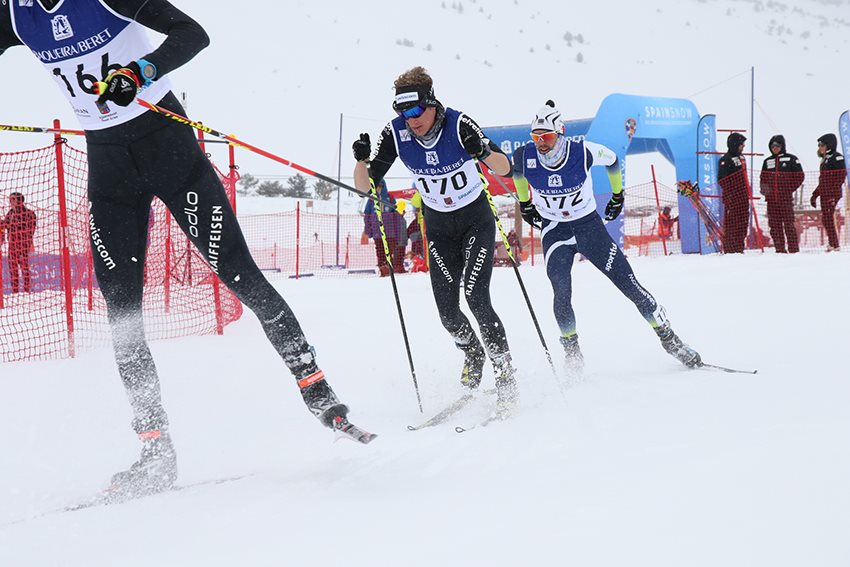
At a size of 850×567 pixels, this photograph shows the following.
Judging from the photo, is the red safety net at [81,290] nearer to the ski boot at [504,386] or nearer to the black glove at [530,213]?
the black glove at [530,213]

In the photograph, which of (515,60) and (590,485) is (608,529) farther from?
(515,60)

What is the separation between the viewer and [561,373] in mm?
5555

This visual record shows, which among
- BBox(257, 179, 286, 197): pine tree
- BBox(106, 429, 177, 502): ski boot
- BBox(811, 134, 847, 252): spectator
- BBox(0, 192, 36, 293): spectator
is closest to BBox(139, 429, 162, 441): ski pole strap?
BBox(106, 429, 177, 502): ski boot

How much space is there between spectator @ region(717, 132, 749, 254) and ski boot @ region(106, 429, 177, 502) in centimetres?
1228

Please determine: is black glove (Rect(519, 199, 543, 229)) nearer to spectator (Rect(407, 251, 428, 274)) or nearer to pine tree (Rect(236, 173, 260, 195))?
spectator (Rect(407, 251, 428, 274))

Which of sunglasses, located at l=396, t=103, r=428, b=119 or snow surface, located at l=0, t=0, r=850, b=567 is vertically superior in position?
sunglasses, located at l=396, t=103, r=428, b=119

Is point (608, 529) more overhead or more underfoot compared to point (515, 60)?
more underfoot

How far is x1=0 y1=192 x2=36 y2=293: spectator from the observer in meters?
8.05

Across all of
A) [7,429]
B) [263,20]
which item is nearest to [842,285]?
[7,429]

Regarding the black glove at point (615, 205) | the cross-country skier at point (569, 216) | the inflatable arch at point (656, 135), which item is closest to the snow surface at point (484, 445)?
the cross-country skier at point (569, 216)

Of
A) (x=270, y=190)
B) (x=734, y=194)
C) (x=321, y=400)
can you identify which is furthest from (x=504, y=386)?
(x=270, y=190)

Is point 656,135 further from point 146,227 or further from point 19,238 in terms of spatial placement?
point 146,227

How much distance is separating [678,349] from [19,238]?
7810mm

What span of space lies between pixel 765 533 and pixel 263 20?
219 ft
